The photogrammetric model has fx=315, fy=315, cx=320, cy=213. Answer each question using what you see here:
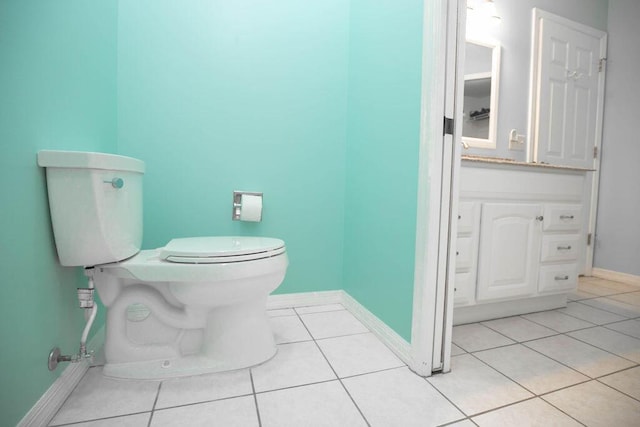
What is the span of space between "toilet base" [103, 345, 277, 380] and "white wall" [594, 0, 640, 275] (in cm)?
287

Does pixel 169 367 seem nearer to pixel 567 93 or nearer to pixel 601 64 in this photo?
pixel 567 93

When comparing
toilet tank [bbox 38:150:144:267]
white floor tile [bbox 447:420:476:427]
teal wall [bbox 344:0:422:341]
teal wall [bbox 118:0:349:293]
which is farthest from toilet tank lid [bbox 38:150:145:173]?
white floor tile [bbox 447:420:476:427]

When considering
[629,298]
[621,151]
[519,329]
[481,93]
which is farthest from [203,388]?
[621,151]

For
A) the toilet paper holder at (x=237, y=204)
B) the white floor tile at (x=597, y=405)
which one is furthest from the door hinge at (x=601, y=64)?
the toilet paper holder at (x=237, y=204)

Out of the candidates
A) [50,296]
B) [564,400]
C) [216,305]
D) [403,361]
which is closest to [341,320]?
[403,361]

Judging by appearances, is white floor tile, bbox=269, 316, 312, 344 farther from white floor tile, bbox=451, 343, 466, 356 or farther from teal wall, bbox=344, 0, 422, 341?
white floor tile, bbox=451, 343, 466, 356

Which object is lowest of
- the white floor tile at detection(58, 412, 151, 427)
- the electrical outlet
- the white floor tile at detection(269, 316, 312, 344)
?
the white floor tile at detection(58, 412, 151, 427)

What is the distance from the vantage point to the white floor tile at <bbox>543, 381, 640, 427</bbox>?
0.88 meters

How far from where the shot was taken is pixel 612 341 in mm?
1391

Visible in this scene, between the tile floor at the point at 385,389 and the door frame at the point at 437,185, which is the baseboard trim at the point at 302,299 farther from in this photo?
the door frame at the point at 437,185

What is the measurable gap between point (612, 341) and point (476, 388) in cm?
86

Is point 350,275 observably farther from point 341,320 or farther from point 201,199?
point 201,199

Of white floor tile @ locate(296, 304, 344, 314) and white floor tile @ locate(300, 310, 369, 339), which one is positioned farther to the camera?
white floor tile @ locate(296, 304, 344, 314)

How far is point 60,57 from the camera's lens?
935 millimetres
